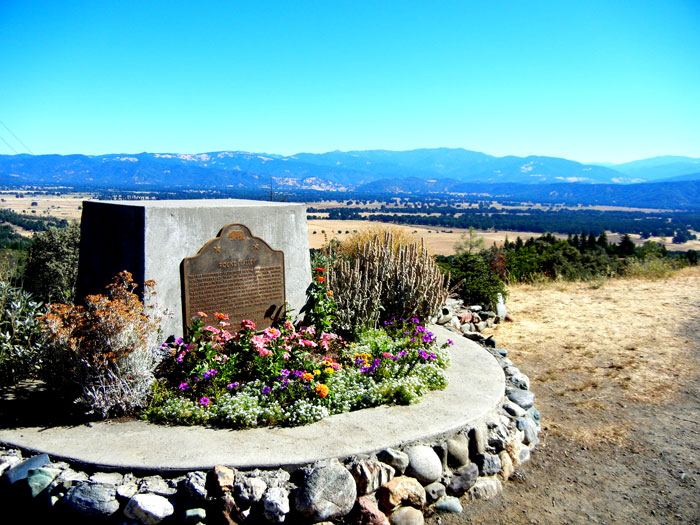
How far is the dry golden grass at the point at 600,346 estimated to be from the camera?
572cm

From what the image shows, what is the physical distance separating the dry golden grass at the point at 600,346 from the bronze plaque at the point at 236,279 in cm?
351

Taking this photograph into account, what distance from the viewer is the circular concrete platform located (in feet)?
11.2

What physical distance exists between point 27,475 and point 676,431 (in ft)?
19.3

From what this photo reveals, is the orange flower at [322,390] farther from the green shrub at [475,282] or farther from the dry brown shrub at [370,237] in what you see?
the dry brown shrub at [370,237]

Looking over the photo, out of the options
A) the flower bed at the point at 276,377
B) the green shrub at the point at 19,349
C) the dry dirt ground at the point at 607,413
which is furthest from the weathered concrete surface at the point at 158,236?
the dry dirt ground at the point at 607,413

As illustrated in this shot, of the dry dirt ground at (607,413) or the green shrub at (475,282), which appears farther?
the green shrub at (475,282)

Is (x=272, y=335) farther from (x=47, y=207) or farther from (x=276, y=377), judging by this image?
(x=47, y=207)

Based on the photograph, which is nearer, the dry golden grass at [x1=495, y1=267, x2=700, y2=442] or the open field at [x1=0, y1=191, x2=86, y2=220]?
the dry golden grass at [x1=495, y1=267, x2=700, y2=442]

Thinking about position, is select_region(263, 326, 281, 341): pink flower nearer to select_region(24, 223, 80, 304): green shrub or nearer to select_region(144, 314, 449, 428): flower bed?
select_region(144, 314, 449, 428): flower bed

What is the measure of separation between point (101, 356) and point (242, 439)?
4.38 ft

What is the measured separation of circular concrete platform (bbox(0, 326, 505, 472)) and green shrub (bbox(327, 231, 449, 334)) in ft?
6.40

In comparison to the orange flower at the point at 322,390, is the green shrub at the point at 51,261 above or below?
above

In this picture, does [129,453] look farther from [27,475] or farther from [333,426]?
[333,426]

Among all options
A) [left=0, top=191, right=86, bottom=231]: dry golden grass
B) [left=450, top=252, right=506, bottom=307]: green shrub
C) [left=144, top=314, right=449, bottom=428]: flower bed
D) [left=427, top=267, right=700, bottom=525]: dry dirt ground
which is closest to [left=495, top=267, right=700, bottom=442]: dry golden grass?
[left=427, top=267, right=700, bottom=525]: dry dirt ground
